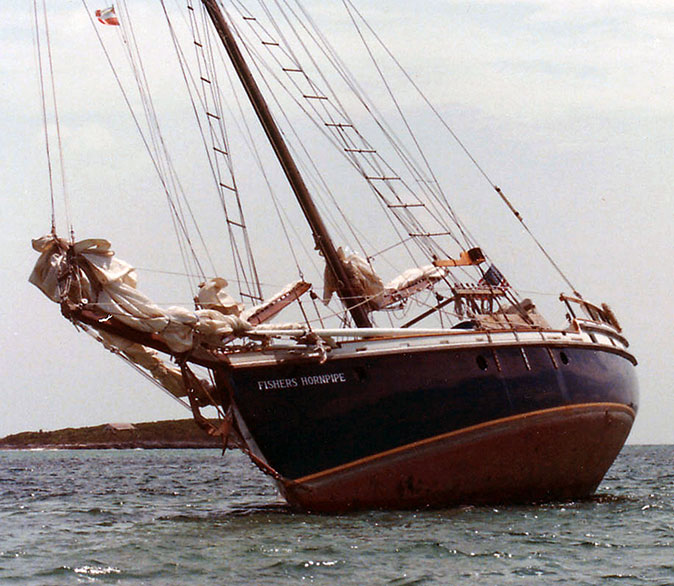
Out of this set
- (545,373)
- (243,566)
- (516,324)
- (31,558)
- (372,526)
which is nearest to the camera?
(243,566)

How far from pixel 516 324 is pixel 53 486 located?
18978mm

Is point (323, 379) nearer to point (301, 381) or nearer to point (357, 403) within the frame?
point (301, 381)

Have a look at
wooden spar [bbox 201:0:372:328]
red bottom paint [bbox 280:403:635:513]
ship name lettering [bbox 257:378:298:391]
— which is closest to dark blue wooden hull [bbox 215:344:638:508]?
ship name lettering [bbox 257:378:298:391]

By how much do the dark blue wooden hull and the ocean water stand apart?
1215 millimetres

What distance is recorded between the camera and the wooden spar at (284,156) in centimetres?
2311

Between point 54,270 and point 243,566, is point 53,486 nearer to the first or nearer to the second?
point 54,270

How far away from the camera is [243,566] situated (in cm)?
1311

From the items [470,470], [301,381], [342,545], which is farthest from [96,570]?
[470,470]

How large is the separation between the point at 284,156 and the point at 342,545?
1091 centimetres

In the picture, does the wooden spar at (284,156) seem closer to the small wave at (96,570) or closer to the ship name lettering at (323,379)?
the ship name lettering at (323,379)

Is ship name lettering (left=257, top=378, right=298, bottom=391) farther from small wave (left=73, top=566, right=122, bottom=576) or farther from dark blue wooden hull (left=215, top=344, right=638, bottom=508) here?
small wave (left=73, top=566, right=122, bottom=576)

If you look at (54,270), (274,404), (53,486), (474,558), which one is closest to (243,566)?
(474,558)

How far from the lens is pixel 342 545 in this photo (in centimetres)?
1454

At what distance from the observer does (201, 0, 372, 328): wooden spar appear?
75.8ft
